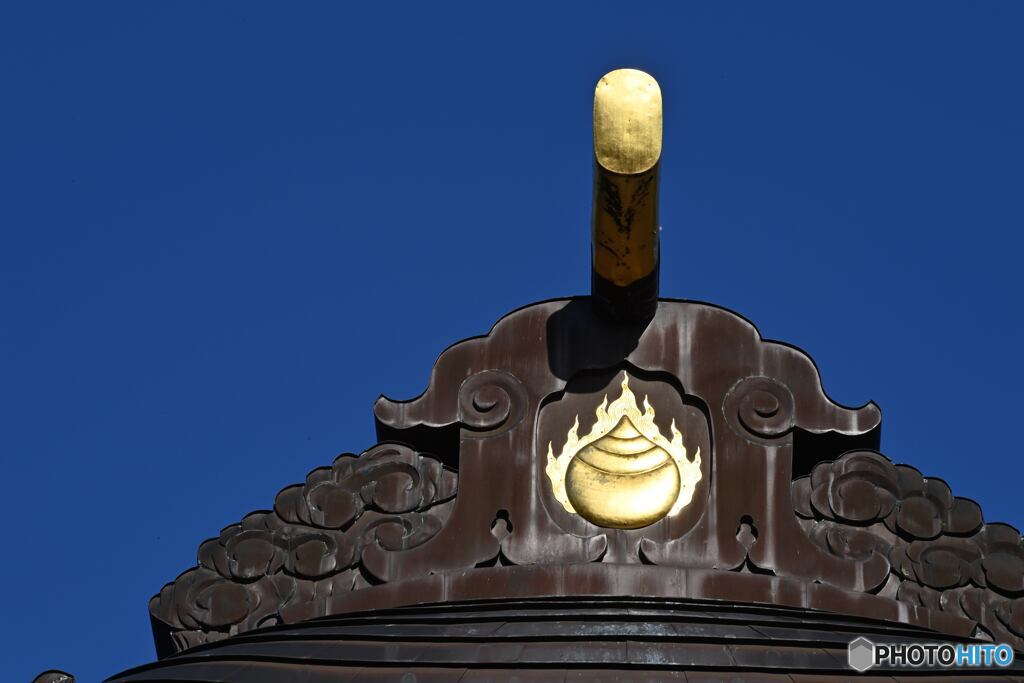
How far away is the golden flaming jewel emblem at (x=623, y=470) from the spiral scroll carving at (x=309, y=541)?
0.91 meters

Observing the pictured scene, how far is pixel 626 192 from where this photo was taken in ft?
48.1

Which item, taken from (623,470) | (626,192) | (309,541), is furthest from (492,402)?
(626,192)

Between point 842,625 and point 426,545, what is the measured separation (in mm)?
3160

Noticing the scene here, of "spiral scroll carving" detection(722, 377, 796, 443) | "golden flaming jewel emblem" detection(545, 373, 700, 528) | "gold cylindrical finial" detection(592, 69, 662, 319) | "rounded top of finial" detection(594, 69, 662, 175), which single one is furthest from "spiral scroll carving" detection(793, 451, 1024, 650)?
"rounded top of finial" detection(594, 69, 662, 175)

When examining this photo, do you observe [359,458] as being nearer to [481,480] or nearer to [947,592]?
[481,480]

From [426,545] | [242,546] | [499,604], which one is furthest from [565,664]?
[242,546]

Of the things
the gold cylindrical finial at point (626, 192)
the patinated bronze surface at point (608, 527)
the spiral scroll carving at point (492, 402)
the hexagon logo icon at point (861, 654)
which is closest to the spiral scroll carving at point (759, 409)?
the patinated bronze surface at point (608, 527)

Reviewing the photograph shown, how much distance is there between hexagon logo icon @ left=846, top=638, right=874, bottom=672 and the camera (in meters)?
12.4

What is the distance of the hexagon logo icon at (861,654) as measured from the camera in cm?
1241

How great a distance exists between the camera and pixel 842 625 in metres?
13.3

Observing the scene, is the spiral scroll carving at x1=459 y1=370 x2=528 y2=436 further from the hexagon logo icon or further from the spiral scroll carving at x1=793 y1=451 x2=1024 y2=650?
the hexagon logo icon

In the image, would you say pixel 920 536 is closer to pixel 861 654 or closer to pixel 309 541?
pixel 861 654

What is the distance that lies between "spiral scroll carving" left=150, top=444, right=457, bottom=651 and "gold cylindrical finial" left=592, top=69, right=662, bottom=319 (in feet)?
5.95

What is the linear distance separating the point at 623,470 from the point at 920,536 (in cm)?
207
